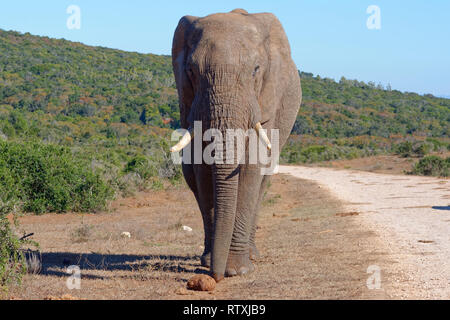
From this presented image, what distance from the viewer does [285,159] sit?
43.0 metres

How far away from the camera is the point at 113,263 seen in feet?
25.8

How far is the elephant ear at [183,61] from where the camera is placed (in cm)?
678

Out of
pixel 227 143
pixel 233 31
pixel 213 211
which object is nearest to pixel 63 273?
pixel 213 211

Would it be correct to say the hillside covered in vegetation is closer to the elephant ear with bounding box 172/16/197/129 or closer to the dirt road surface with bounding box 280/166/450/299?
the dirt road surface with bounding box 280/166/450/299

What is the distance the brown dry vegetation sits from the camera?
231 inches

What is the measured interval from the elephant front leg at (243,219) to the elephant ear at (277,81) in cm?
68

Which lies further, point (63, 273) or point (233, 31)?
point (63, 273)

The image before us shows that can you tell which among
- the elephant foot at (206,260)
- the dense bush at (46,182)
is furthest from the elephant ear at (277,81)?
the dense bush at (46,182)

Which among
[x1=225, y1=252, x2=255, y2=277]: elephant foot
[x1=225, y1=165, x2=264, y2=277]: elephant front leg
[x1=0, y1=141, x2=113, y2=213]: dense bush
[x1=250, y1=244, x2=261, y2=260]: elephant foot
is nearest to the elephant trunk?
[x1=225, y1=165, x2=264, y2=277]: elephant front leg

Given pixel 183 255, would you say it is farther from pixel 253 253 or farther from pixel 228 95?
pixel 228 95

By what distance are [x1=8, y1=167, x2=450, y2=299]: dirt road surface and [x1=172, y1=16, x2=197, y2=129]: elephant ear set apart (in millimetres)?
2005

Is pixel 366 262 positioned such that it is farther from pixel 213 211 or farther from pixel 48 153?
pixel 48 153

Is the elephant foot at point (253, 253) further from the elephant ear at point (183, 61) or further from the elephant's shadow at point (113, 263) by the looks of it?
the elephant ear at point (183, 61)
